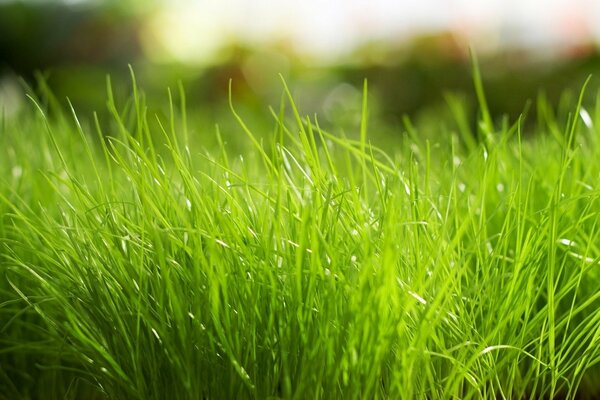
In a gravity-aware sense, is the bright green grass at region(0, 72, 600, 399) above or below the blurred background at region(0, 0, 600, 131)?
above

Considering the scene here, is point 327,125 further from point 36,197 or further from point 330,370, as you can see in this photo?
point 330,370

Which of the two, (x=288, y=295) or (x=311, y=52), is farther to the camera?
(x=311, y=52)

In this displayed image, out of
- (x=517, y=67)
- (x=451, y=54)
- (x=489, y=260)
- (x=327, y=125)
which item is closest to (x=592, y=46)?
(x=517, y=67)

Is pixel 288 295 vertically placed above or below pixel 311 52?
above

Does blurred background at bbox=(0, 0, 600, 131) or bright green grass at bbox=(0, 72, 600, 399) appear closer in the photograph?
bright green grass at bbox=(0, 72, 600, 399)

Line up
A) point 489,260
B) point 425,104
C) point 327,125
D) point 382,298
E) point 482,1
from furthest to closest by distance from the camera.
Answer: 1. point 482,1
2. point 425,104
3. point 327,125
4. point 489,260
5. point 382,298

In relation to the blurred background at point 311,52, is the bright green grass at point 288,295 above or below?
above

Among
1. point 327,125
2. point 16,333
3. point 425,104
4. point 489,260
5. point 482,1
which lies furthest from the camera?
point 482,1

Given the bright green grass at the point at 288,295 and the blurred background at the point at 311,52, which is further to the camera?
the blurred background at the point at 311,52
